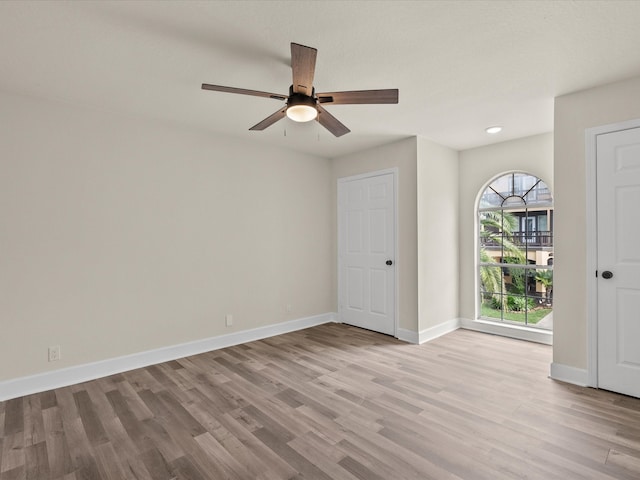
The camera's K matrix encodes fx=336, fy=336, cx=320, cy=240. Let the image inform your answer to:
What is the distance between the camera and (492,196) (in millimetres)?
4703

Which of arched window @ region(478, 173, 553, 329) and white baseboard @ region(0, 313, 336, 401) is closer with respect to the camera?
white baseboard @ region(0, 313, 336, 401)

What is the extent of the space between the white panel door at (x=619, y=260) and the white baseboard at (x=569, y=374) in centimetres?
11

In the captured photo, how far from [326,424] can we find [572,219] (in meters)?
2.72

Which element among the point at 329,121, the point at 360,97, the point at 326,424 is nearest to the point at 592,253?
the point at 360,97

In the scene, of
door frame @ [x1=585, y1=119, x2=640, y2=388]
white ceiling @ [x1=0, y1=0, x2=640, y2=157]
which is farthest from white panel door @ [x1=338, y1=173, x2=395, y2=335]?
door frame @ [x1=585, y1=119, x2=640, y2=388]

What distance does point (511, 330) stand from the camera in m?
4.36

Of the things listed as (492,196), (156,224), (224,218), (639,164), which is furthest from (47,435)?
(492,196)

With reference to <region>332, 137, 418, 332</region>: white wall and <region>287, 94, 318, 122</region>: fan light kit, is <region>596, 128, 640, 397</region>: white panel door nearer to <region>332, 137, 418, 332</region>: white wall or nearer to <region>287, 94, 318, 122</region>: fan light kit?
<region>332, 137, 418, 332</region>: white wall

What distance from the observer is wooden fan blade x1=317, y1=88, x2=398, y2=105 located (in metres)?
2.22

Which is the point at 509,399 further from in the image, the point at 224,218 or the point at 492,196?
the point at 224,218

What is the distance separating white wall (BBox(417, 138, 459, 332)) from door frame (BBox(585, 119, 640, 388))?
1.67 m

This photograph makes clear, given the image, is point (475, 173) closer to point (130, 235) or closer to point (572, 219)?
point (572, 219)

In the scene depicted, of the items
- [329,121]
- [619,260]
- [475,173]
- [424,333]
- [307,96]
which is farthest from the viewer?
[475,173]

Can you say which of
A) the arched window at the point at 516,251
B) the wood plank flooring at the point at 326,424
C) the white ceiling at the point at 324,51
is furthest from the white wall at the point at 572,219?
the arched window at the point at 516,251
